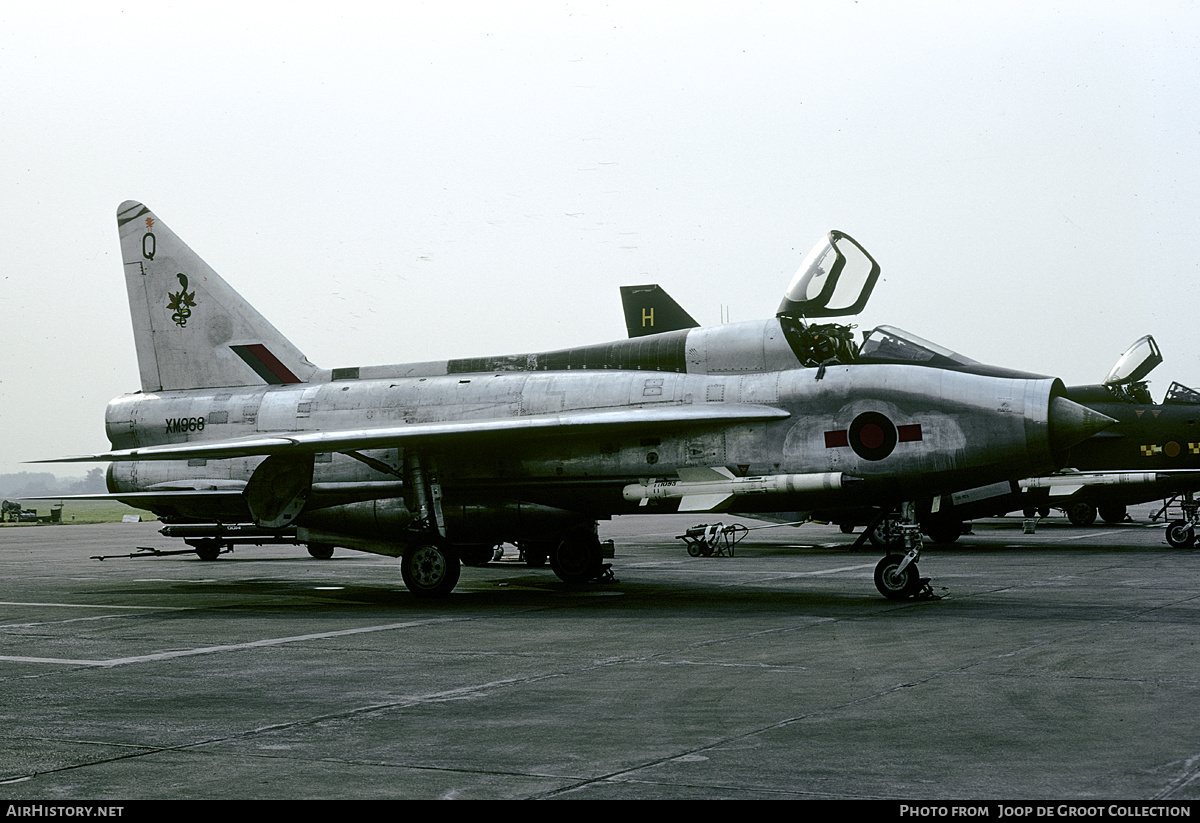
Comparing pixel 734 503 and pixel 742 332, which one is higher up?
pixel 742 332

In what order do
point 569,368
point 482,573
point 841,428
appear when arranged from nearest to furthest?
point 841,428 → point 569,368 → point 482,573

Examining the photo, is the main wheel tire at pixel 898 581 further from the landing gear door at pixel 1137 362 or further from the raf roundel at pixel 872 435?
the landing gear door at pixel 1137 362

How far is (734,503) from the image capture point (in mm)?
12336

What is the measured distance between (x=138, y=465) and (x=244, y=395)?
1829 mm

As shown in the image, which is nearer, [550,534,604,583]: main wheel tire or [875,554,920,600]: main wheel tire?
[875,554,920,600]: main wheel tire

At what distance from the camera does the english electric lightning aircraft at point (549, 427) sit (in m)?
11.9

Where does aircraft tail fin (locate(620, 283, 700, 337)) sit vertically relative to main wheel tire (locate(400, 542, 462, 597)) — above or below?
above

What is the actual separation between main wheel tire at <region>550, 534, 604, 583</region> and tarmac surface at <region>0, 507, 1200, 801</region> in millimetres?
1218

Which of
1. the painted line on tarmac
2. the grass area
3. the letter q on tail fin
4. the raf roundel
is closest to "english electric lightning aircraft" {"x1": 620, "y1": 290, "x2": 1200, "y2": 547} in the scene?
the raf roundel

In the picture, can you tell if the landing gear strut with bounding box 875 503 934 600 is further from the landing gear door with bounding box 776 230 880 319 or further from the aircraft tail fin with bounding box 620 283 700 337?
the aircraft tail fin with bounding box 620 283 700 337

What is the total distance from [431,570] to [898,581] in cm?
534

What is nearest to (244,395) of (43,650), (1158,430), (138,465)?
(138,465)

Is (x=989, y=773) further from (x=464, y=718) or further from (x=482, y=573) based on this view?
(x=482, y=573)

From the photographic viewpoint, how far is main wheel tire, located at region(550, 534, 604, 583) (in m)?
15.7
